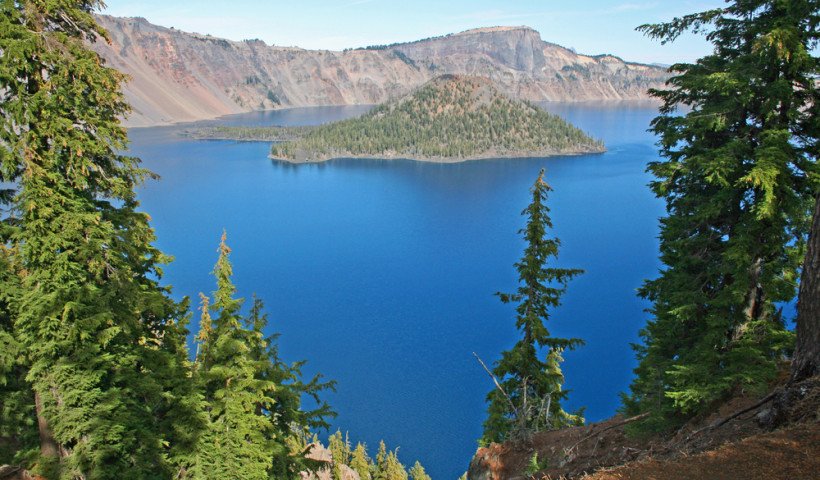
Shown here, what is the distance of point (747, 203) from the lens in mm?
12305

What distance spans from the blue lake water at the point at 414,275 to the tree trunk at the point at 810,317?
124 feet

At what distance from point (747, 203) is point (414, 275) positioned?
68.8m

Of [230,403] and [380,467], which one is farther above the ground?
[230,403]

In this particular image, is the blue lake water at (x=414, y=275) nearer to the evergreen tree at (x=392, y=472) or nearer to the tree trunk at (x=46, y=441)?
the evergreen tree at (x=392, y=472)

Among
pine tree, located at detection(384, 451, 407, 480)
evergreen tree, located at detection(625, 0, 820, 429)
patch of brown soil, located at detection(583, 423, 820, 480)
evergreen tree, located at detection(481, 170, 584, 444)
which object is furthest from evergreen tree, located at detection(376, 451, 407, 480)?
patch of brown soil, located at detection(583, 423, 820, 480)

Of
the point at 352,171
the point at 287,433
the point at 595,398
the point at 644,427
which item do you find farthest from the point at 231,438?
the point at 352,171

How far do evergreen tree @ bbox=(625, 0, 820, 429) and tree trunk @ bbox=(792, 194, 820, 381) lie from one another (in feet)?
8.48

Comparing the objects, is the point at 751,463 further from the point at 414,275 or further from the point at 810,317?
the point at 414,275

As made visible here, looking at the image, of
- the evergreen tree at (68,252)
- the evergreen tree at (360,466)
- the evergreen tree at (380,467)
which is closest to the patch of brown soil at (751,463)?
the evergreen tree at (68,252)

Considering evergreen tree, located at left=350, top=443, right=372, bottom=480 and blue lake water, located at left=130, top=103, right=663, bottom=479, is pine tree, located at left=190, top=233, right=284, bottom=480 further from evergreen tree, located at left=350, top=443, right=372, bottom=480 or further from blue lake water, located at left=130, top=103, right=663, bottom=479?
blue lake water, located at left=130, top=103, right=663, bottom=479

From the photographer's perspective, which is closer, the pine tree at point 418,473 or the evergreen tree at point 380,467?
the pine tree at point 418,473

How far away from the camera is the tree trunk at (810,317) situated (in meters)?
8.27

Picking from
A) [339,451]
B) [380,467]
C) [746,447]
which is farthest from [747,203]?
[339,451]

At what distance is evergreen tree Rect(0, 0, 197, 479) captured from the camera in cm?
1101
